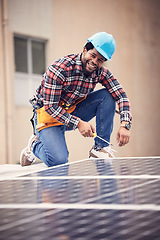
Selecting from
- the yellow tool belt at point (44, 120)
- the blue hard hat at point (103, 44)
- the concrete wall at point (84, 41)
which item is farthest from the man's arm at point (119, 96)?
the concrete wall at point (84, 41)

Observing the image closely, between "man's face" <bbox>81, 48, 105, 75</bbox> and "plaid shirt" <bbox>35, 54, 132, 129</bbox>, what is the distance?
8 centimetres

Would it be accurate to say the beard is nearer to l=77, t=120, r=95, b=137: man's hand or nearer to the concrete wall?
l=77, t=120, r=95, b=137: man's hand

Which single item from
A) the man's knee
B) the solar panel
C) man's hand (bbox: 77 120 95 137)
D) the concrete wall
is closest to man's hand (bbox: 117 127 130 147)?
man's hand (bbox: 77 120 95 137)

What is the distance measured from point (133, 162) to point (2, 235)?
1.31m

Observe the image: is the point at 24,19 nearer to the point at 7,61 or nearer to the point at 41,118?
the point at 7,61

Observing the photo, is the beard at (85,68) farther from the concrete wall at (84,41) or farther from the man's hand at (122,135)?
the concrete wall at (84,41)

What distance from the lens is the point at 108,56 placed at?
295cm

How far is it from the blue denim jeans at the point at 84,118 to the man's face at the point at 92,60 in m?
0.48

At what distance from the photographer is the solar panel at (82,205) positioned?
0.87m

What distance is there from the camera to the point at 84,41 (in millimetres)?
9328

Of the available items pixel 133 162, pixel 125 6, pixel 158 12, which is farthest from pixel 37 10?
pixel 133 162

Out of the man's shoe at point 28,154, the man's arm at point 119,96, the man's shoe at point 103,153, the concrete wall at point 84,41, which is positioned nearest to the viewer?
the man's arm at point 119,96

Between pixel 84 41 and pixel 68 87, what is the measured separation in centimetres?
641

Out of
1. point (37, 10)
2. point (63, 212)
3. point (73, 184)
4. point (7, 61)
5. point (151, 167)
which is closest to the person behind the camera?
point (63, 212)
